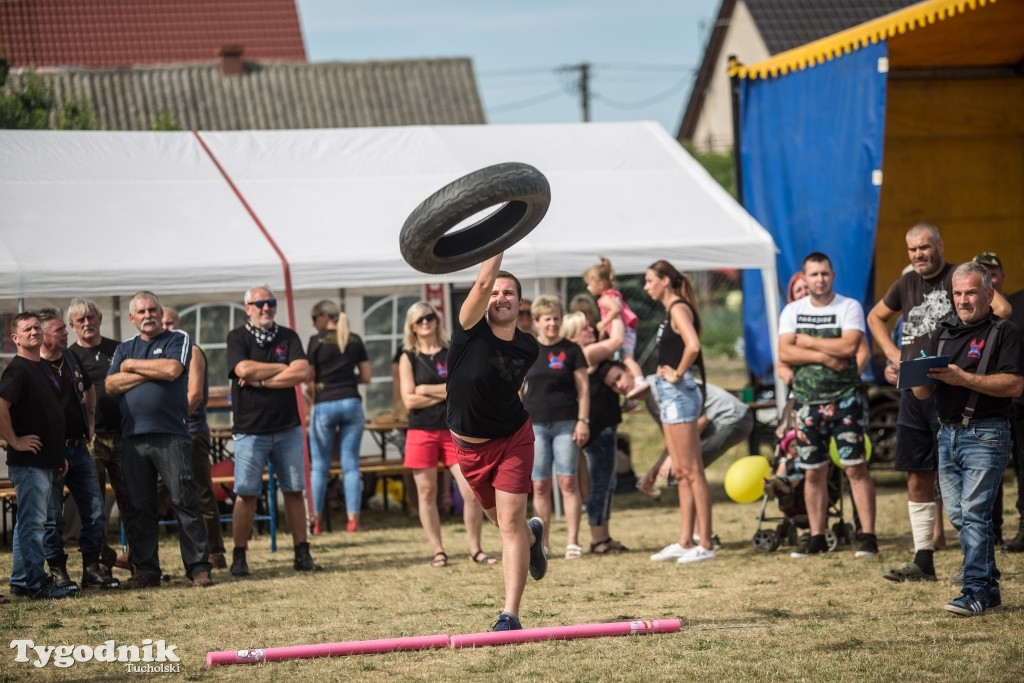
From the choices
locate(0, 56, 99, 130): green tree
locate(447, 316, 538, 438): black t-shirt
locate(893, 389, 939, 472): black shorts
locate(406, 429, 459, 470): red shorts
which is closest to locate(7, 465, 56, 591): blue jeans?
locate(406, 429, 459, 470): red shorts

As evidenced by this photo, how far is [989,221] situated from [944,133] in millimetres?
986

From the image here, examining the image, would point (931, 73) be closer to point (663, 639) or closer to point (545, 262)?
point (545, 262)

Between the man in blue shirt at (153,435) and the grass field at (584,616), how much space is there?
26cm

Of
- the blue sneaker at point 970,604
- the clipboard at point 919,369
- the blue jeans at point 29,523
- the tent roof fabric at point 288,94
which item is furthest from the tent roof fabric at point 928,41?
the tent roof fabric at point 288,94

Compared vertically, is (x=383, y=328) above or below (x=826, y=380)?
above

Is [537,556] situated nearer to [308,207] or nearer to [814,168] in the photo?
[308,207]

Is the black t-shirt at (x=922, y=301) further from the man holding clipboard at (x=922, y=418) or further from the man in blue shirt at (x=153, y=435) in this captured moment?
the man in blue shirt at (x=153, y=435)

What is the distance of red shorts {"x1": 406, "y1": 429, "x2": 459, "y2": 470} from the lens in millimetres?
7773

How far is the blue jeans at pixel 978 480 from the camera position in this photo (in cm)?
543

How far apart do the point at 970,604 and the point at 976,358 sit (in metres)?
1.15

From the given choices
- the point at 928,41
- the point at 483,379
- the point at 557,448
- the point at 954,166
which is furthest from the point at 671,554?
the point at 954,166

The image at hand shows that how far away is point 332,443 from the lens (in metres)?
9.46

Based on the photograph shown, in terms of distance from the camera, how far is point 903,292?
22.2 ft

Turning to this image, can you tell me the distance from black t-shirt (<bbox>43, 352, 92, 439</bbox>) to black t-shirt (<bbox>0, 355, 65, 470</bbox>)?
5.6 inches
